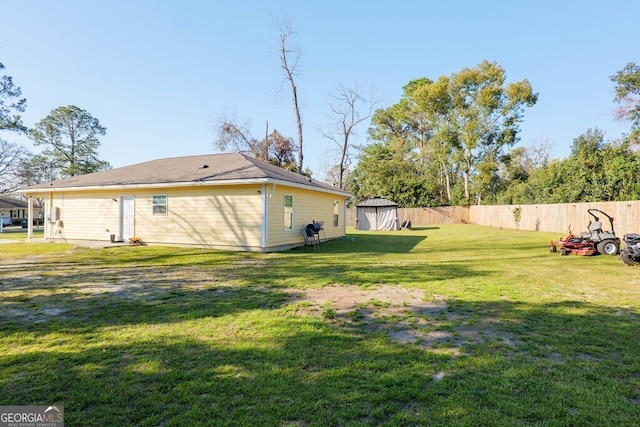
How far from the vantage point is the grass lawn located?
2.22 m

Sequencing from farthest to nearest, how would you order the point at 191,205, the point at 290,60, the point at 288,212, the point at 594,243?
the point at 290,60
the point at 288,212
the point at 191,205
the point at 594,243

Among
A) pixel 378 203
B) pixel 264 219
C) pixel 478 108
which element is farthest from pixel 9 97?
pixel 478 108

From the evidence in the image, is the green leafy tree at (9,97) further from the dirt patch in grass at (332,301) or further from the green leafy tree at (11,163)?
the green leafy tree at (11,163)

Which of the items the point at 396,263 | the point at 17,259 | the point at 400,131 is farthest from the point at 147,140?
the point at 400,131

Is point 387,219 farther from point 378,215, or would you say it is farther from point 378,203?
point 378,203

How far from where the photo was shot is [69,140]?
3475cm

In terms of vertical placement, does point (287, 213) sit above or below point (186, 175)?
below

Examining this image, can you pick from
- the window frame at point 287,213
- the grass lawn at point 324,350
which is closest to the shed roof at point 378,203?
the window frame at point 287,213

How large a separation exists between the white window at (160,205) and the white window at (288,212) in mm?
4427

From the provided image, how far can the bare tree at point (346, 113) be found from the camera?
91.9 ft

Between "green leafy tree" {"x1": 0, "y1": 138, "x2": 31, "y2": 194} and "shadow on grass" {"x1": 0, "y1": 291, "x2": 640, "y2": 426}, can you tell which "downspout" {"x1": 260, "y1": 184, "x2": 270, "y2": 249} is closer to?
"shadow on grass" {"x1": 0, "y1": 291, "x2": 640, "y2": 426}

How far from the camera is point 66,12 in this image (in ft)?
33.2

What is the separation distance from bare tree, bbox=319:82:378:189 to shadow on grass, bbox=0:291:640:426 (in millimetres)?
26525

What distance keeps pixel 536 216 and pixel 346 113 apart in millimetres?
16689
